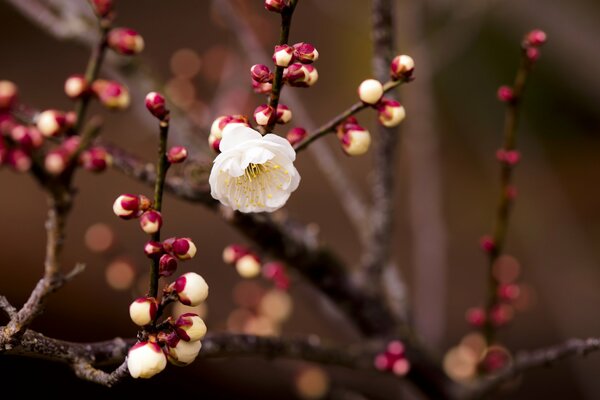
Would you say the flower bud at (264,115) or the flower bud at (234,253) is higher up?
the flower bud at (234,253)

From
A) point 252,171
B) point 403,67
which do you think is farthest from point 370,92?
point 252,171

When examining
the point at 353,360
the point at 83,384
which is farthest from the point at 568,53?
the point at 83,384

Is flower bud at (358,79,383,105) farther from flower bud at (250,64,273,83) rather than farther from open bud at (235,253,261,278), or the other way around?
open bud at (235,253,261,278)

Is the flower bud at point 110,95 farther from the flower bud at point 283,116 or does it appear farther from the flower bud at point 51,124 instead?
the flower bud at point 283,116

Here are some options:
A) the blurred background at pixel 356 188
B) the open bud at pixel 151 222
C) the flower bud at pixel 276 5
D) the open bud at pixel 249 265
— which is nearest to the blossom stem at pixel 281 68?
the flower bud at pixel 276 5

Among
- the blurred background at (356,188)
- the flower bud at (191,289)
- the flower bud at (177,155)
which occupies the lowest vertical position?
the flower bud at (191,289)

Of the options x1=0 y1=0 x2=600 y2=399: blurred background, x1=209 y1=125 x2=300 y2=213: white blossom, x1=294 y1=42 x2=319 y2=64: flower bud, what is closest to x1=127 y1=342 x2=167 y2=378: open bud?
x1=209 y1=125 x2=300 y2=213: white blossom
